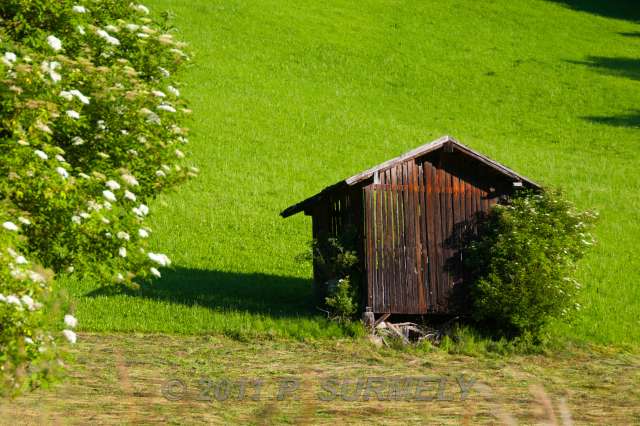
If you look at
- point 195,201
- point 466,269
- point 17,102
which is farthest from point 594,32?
point 17,102

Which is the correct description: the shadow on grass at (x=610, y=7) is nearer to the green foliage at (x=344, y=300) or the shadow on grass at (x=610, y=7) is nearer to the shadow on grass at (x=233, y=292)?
the shadow on grass at (x=233, y=292)

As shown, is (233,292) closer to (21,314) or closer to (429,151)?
(429,151)

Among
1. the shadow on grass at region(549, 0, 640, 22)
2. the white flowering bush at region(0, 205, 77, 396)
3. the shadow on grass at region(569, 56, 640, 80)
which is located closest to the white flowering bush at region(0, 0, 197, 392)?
the white flowering bush at region(0, 205, 77, 396)

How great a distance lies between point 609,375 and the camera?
1806 cm

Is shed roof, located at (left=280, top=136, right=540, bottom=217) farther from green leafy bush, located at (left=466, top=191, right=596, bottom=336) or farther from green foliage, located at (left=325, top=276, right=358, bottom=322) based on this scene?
green foliage, located at (left=325, top=276, right=358, bottom=322)

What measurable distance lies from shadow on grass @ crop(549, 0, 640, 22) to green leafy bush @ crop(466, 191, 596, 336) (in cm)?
5460

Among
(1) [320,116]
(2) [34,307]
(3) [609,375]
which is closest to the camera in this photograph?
(2) [34,307]

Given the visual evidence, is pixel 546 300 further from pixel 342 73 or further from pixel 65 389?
pixel 342 73

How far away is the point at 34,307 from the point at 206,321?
12464 millimetres

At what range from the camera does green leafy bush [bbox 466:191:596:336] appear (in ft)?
66.8

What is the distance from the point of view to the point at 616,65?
195 ft

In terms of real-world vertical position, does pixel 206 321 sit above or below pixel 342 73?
below

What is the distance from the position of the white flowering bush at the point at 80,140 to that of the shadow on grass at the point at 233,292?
767 cm

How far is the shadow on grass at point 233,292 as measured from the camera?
22.9 metres
